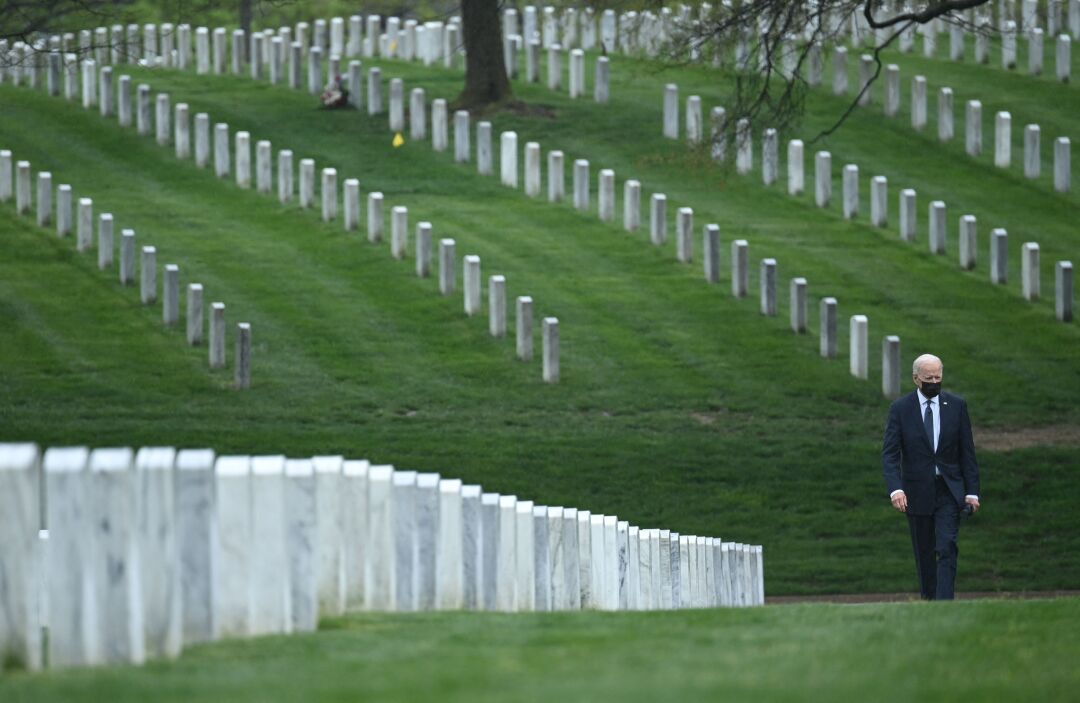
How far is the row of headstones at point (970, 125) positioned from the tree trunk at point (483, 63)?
6.09 meters

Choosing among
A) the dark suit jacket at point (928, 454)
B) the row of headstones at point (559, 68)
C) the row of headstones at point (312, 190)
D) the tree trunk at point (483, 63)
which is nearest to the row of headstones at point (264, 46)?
the row of headstones at point (559, 68)

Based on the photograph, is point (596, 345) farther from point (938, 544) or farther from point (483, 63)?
point (483, 63)

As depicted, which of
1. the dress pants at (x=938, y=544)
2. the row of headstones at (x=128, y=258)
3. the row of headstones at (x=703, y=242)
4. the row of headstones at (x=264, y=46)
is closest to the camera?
the dress pants at (x=938, y=544)

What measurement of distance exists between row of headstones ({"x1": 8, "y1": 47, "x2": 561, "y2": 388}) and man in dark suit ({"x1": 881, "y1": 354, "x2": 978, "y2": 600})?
9.45m

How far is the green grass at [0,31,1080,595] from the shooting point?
1858 centimetres

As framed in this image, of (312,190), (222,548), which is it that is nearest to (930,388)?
(222,548)

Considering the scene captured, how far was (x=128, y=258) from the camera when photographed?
81.7 ft

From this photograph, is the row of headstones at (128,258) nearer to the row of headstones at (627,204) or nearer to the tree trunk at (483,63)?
the row of headstones at (627,204)

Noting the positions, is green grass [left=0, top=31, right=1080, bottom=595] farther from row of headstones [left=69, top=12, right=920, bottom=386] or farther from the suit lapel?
the suit lapel

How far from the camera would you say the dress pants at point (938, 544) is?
1232 cm

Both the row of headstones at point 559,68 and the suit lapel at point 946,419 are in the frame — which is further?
the row of headstones at point 559,68

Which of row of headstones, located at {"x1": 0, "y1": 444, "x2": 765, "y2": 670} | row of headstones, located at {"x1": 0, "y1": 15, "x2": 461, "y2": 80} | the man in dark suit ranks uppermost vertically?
row of headstones, located at {"x1": 0, "y1": 15, "x2": 461, "y2": 80}

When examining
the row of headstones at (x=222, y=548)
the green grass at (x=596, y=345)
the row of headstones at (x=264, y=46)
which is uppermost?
the row of headstones at (x=264, y=46)

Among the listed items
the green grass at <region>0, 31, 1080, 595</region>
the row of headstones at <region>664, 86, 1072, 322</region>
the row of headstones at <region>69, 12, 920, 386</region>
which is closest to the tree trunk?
the green grass at <region>0, 31, 1080, 595</region>
